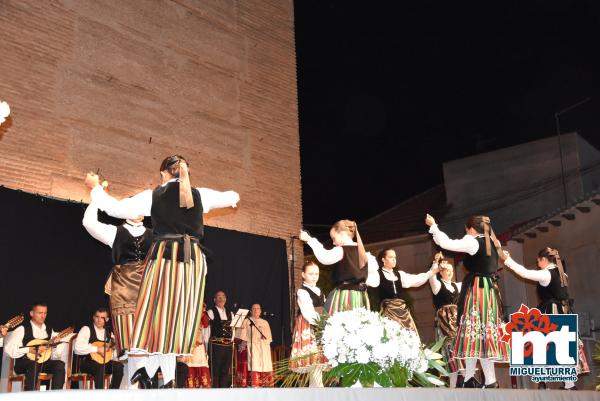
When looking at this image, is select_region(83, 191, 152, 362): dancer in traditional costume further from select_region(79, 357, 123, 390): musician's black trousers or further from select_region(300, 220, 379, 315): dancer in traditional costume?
select_region(79, 357, 123, 390): musician's black trousers

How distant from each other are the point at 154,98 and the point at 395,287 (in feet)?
16.5

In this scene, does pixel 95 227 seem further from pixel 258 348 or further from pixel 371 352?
pixel 258 348

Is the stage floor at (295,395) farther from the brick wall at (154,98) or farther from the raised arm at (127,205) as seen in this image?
the brick wall at (154,98)

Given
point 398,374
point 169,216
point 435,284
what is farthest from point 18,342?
point 398,374

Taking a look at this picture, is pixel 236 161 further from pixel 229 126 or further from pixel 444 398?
pixel 444 398

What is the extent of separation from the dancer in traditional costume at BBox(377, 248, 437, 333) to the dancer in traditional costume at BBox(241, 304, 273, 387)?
113 inches

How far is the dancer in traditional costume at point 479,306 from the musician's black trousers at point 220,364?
176 inches

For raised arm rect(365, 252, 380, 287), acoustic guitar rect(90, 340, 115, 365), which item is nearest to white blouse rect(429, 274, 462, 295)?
raised arm rect(365, 252, 380, 287)

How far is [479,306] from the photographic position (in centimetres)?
610

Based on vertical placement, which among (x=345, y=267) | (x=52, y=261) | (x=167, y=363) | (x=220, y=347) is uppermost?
(x=52, y=261)

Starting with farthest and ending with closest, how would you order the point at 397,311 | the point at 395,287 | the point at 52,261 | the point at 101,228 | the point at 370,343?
the point at 52,261 < the point at 395,287 < the point at 397,311 < the point at 101,228 < the point at 370,343

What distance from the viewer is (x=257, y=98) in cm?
1238

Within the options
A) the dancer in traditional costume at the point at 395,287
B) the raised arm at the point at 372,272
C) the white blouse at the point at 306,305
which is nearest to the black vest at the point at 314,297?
the white blouse at the point at 306,305

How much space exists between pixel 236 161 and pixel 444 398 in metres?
8.58
